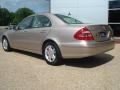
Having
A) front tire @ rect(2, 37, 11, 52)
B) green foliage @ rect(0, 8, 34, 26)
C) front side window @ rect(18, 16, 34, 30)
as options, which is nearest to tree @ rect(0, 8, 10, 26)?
green foliage @ rect(0, 8, 34, 26)

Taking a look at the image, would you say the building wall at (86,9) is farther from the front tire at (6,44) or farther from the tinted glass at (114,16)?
the front tire at (6,44)

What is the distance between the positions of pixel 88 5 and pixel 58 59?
8.33 m

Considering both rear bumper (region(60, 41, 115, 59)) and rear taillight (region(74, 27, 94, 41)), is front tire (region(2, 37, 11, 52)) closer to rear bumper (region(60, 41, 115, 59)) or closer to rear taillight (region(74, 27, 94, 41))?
rear bumper (region(60, 41, 115, 59))

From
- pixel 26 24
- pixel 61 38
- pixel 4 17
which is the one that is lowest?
pixel 4 17

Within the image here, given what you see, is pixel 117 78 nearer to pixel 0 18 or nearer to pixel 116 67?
pixel 116 67

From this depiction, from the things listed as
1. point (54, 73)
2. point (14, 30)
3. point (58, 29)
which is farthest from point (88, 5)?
point (54, 73)

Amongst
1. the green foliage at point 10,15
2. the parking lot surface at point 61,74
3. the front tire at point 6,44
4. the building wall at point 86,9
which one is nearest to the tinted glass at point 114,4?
the building wall at point 86,9

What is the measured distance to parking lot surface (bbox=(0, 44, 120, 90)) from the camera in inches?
203

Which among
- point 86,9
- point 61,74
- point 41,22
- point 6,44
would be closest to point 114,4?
point 86,9

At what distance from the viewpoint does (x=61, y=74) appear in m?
6.09

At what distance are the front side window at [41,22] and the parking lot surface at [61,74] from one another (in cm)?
120

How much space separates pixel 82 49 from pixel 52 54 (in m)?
1.12

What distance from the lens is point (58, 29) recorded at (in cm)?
690

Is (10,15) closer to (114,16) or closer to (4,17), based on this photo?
(4,17)
